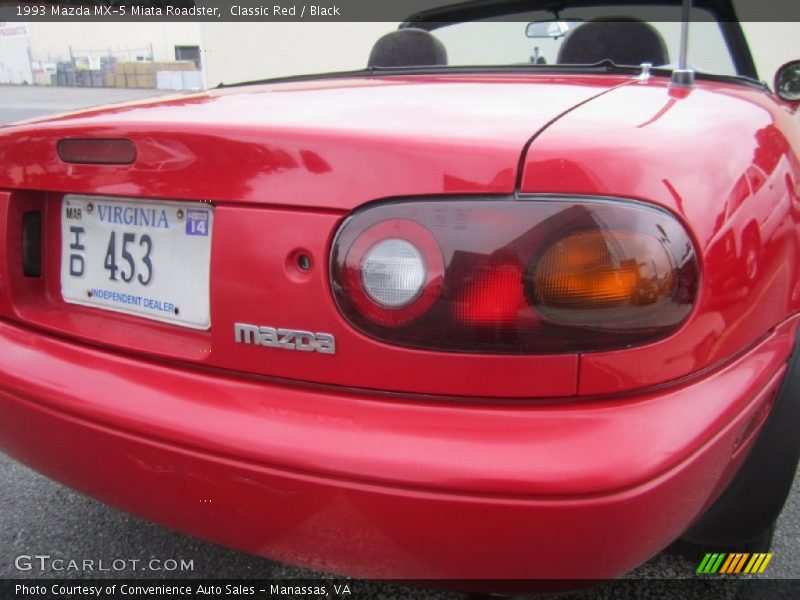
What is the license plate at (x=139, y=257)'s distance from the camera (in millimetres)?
1274

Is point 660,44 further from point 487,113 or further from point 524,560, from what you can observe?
point 524,560

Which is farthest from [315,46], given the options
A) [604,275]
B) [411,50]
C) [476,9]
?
[604,275]

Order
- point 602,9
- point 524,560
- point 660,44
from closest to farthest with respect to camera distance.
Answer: point 524,560
point 660,44
point 602,9

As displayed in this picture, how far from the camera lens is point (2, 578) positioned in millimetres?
1875

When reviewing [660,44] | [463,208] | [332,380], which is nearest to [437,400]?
[332,380]

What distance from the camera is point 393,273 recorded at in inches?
43.4

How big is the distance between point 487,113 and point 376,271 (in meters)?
0.38

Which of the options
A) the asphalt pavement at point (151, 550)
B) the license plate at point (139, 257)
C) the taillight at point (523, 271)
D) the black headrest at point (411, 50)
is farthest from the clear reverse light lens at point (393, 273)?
the black headrest at point (411, 50)

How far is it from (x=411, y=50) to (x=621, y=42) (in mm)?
756

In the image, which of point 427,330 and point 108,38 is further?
point 108,38

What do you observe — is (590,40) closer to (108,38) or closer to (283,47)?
(283,47)

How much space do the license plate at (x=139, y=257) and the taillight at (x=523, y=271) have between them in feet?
1.11

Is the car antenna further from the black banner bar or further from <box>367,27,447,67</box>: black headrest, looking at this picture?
<box>367,27,447,67</box>: black headrest

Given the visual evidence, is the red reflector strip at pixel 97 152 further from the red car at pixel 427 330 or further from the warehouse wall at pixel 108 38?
the warehouse wall at pixel 108 38
